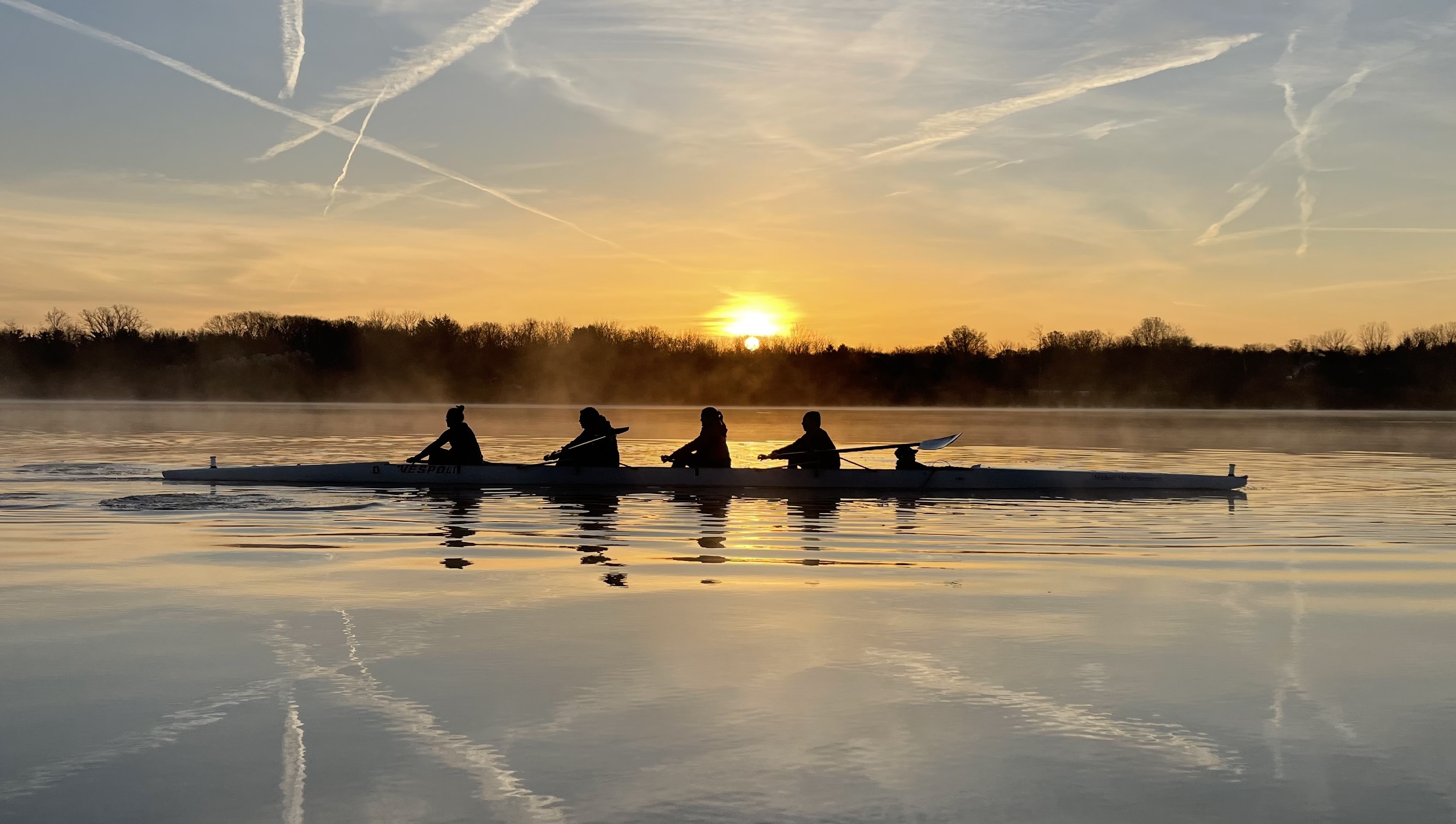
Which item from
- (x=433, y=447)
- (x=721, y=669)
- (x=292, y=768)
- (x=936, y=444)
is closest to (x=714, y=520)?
(x=433, y=447)

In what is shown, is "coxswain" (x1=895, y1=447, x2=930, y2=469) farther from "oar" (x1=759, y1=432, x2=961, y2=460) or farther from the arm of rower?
the arm of rower

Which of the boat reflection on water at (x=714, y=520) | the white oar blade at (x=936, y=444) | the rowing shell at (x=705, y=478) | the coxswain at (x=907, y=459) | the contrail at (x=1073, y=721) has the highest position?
the white oar blade at (x=936, y=444)

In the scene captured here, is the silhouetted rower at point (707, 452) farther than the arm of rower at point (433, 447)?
Yes

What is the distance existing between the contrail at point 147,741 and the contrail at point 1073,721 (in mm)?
4254

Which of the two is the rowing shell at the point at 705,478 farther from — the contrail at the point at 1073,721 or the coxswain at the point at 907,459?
the contrail at the point at 1073,721

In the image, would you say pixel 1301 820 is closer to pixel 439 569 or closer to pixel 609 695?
pixel 609 695

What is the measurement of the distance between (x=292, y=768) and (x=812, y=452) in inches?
772

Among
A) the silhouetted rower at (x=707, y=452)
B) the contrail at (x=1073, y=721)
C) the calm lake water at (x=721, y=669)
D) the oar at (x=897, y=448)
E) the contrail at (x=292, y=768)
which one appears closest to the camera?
the contrail at (x=292, y=768)

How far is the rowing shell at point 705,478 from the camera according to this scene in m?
26.0

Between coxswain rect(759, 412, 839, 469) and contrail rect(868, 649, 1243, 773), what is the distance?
16623 mm

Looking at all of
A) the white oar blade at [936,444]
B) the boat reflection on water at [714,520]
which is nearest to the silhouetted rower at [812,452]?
the boat reflection on water at [714,520]

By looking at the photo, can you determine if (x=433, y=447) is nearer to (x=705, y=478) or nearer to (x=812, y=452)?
(x=705, y=478)

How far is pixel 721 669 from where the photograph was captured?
9.07 meters

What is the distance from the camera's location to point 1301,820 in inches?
236
